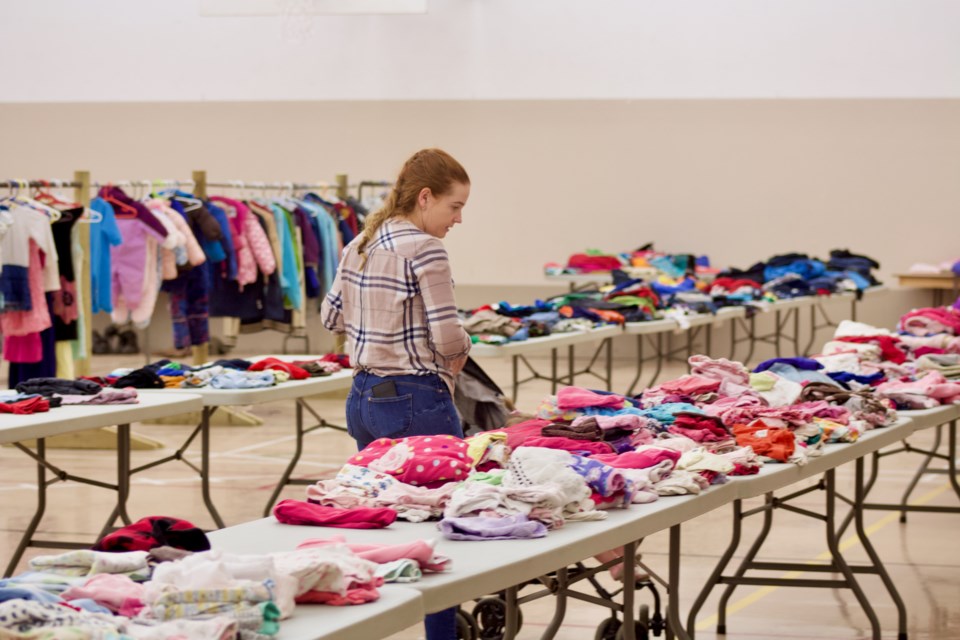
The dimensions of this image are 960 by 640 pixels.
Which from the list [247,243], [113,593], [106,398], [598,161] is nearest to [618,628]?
[106,398]

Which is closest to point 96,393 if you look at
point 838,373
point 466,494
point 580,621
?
point 580,621

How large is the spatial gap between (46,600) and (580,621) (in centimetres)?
306

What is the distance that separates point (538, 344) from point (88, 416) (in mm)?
2835

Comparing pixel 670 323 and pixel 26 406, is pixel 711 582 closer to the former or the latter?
pixel 26 406

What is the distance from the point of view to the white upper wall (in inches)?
501

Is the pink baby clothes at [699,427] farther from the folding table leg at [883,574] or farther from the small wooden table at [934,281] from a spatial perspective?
the small wooden table at [934,281]

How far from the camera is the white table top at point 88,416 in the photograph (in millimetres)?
3928

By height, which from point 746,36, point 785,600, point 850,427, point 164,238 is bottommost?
point 785,600

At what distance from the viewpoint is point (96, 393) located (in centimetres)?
453

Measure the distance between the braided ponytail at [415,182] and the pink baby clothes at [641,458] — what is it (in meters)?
0.84

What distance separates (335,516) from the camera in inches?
101

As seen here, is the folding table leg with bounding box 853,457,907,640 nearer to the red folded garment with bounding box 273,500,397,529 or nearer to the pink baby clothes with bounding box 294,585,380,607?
the red folded garment with bounding box 273,500,397,529

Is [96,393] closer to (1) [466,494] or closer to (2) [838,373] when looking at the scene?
(1) [466,494]

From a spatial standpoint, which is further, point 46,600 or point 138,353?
point 138,353
